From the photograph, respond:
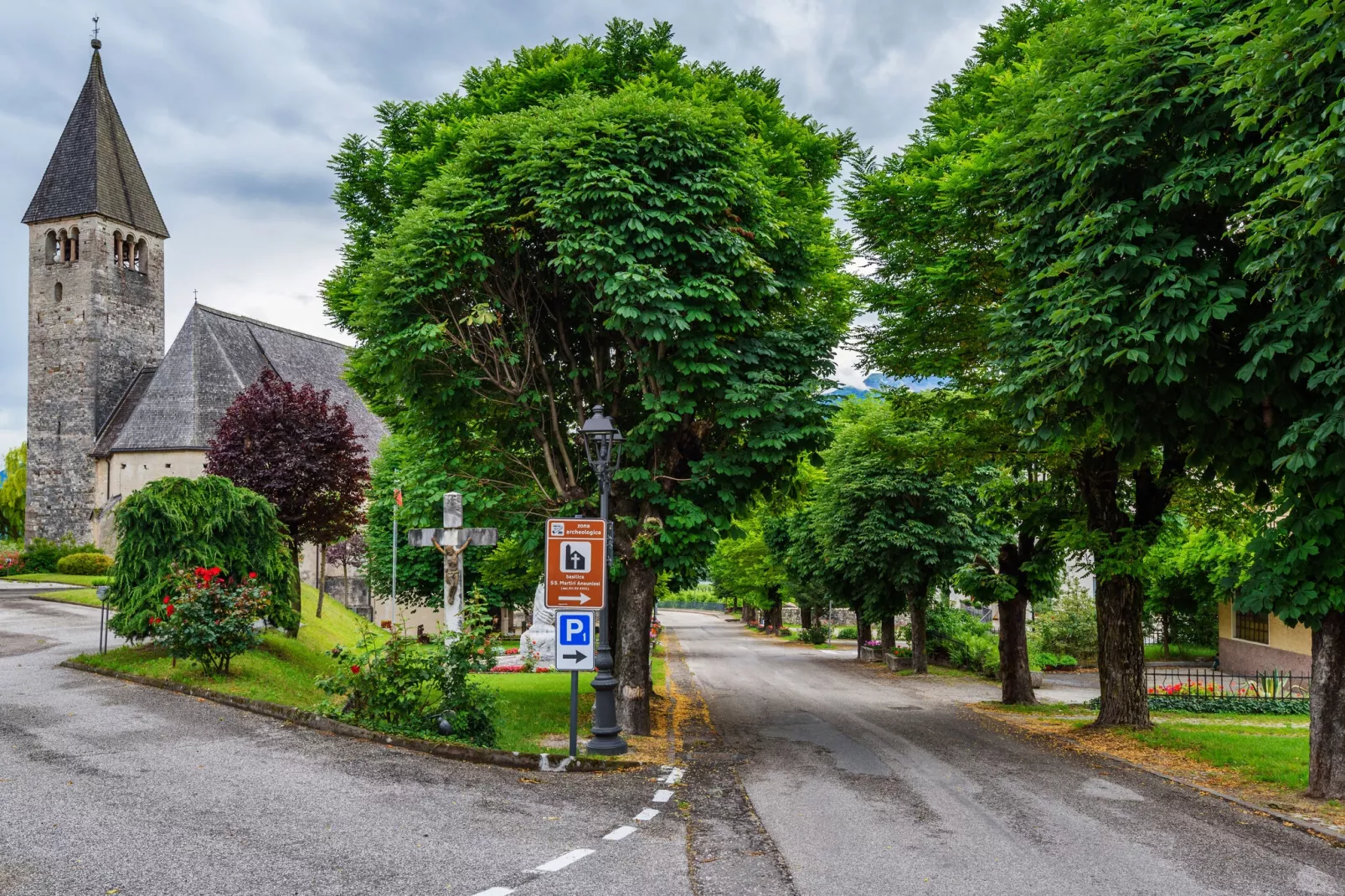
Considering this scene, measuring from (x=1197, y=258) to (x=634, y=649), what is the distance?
960cm

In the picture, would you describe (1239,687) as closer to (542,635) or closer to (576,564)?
(542,635)

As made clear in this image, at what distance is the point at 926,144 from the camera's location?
15711mm

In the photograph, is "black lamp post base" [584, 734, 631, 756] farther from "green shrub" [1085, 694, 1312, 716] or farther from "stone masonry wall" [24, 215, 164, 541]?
"stone masonry wall" [24, 215, 164, 541]

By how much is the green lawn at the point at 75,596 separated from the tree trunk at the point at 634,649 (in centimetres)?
2120

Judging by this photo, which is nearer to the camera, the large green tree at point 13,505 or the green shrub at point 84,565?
the green shrub at point 84,565

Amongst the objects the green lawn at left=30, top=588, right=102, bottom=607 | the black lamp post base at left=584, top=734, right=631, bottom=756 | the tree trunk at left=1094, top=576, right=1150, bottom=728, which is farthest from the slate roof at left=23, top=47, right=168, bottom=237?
the tree trunk at left=1094, top=576, right=1150, bottom=728

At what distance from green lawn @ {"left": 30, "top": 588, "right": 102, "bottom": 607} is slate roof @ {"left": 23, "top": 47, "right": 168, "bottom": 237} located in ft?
91.8

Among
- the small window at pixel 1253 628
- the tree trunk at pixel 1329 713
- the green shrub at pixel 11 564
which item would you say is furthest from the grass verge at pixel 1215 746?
the green shrub at pixel 11 564

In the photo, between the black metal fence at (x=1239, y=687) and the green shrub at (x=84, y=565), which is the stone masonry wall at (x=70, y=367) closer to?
the green shrub at (x=84, y=565)

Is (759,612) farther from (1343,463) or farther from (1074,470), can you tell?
(1343,463)

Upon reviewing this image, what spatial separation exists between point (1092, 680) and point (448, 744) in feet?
81.3

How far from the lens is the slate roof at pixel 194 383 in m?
47.2

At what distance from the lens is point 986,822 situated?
8.94 m

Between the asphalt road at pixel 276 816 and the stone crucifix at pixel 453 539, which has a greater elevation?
the stone crucifix at pixel 453 539
